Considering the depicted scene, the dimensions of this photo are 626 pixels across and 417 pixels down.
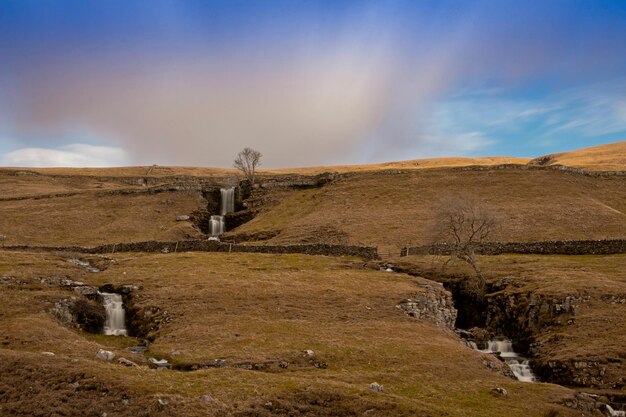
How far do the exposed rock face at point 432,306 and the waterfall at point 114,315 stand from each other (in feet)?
69.5

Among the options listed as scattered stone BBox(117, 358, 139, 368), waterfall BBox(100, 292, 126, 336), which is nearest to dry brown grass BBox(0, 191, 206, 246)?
waterfall BBox(100, 292, 126, 336)

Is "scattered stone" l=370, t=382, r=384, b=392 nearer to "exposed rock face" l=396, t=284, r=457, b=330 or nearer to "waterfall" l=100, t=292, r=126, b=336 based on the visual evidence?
"exposed rock face" l=396, t=284, r=457, b=330

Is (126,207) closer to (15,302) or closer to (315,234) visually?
(315,234)

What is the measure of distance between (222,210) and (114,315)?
212ft

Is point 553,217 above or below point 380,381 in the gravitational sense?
above

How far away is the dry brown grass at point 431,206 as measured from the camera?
77.4 metres

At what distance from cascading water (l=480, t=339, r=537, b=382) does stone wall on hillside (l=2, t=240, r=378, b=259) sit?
2204 cm

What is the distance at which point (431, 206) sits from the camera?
8919 centimetres

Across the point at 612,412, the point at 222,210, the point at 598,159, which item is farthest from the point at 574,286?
the point at 598,159

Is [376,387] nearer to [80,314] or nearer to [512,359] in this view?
[512,359]

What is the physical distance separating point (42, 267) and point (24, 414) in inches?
1261

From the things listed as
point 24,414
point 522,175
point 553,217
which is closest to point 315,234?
point 553,217

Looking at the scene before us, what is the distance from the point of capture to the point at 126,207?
105 m

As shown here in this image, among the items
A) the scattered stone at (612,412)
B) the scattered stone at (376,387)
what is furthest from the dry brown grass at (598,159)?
the scattered stone at (376,387)
